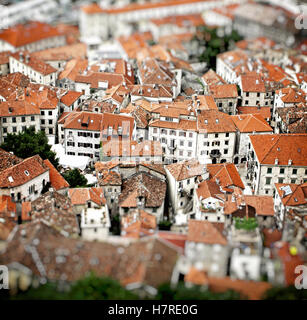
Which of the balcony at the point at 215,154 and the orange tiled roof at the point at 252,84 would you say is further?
the orange tiled roof at the point at 252,84

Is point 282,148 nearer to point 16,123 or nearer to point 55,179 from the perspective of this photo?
point 55,179

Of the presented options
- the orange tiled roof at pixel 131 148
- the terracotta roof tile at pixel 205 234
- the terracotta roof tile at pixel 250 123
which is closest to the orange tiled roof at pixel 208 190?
the orange tiled roof at pixel 131 148

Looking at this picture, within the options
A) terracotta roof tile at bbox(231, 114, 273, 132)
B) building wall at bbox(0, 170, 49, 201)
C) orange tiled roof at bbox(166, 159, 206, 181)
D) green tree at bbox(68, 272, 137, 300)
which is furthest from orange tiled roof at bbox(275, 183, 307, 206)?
building wall at bbox(0, 170, 49, 201)

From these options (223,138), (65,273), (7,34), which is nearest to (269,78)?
(223,138)

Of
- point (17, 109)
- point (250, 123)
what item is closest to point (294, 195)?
point (250, 123)

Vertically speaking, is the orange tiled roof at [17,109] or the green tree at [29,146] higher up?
the orange tiled roof at [17,109]

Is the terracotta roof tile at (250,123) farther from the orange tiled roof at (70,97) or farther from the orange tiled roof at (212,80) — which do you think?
the orange tiled roof at (70,97)
